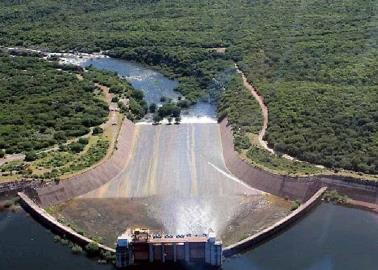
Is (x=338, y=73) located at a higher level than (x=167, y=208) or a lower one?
higher

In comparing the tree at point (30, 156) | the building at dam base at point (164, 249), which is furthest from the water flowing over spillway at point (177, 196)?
the tree at point (30, 156)

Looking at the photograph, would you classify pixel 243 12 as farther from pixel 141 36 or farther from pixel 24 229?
pixel 24 229

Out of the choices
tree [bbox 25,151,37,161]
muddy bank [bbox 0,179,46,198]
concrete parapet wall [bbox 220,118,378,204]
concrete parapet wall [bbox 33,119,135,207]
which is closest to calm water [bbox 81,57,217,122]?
concrete parapet wall [bbox 33,119,135,207]

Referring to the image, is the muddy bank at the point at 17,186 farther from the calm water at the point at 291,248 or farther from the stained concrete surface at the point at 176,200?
the stained concrete surface at the point at 176,200

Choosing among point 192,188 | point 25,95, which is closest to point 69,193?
point 192,188

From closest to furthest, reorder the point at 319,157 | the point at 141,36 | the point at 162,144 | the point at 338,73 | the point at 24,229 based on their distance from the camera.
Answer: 1. the point at 24,229
2. the point at 319,157
3. the point at 162,144
4. the point at 338,73
5. the point at 141,36

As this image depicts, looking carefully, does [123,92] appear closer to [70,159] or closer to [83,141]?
[83,141]
